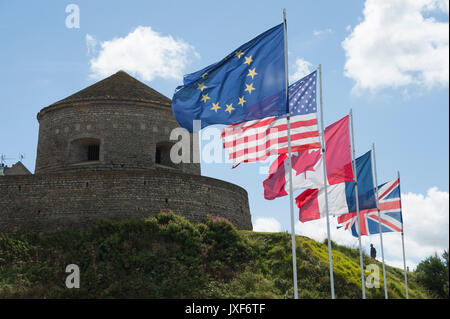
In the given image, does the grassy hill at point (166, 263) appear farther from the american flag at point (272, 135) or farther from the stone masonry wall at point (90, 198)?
the american flag at point (272, 135)

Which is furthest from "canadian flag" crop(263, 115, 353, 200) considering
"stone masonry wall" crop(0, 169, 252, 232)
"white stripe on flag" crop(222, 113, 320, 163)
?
"stone masonry wall" crop(0, 169, 252, 232)

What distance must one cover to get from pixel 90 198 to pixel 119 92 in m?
8.00

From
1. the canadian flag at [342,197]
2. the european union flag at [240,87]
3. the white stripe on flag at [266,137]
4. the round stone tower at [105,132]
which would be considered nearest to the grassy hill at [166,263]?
the canadian flag at [342,197]

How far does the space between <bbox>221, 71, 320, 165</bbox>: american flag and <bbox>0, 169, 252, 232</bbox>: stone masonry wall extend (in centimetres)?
866

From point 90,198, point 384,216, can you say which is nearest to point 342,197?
point 384,216

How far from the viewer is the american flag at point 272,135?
1534 centimetres

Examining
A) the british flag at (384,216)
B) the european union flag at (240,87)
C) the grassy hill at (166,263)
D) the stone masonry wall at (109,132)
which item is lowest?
the grassy hill at (166,263)

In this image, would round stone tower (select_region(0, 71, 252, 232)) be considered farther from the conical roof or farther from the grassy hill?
the grassy hill

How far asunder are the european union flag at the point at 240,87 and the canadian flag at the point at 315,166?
256cm

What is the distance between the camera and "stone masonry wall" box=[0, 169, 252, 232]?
75.5 ft
